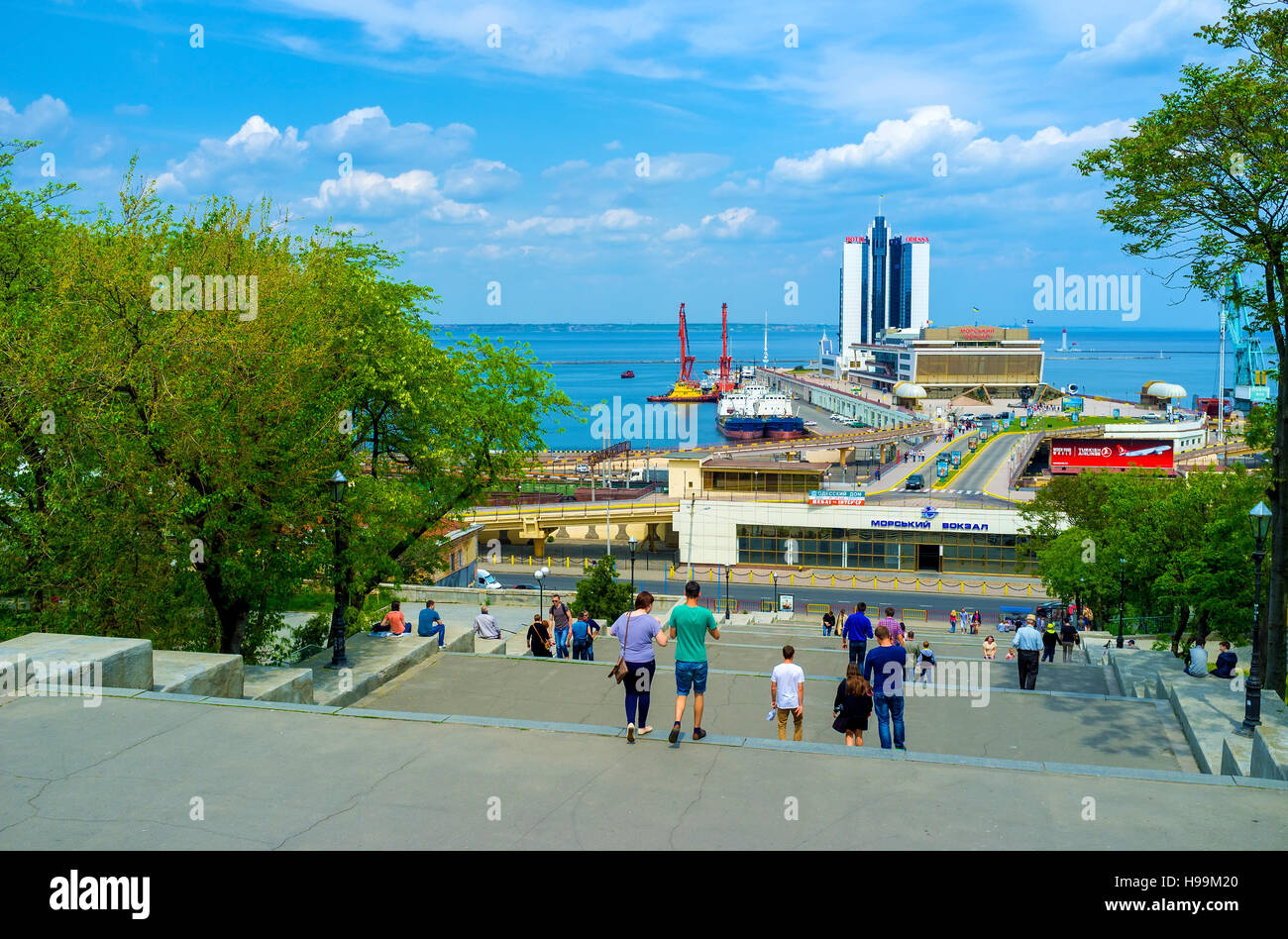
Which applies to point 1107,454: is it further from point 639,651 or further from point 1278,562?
point 639,651

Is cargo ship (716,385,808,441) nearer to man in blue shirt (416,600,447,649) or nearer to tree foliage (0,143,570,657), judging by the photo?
man in blue shirt (416,600,447,649)

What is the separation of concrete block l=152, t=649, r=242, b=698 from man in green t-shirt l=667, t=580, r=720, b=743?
4.68m

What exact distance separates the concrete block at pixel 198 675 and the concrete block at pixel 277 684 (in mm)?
213

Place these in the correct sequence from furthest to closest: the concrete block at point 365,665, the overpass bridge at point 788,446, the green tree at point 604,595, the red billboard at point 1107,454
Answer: the overpass bridge at point 788,446
the red billboard at point 1107,454
the green tree at point 604,595
the concrete block at point 365,665

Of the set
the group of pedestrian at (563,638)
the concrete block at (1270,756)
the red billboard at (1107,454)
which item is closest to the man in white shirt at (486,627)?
the group of pedestrian at (563,638)

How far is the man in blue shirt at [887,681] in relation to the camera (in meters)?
9.39

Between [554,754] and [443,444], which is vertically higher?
[443,444]

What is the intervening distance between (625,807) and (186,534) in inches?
311

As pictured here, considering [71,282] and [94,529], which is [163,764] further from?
[71,282]

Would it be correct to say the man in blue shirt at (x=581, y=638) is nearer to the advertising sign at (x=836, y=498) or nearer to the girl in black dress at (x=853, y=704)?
the girl in black dress at (x=853, y=704)

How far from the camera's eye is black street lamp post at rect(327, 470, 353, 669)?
12.5 metres

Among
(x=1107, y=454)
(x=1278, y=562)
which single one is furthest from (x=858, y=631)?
(x=1107, y=454)
